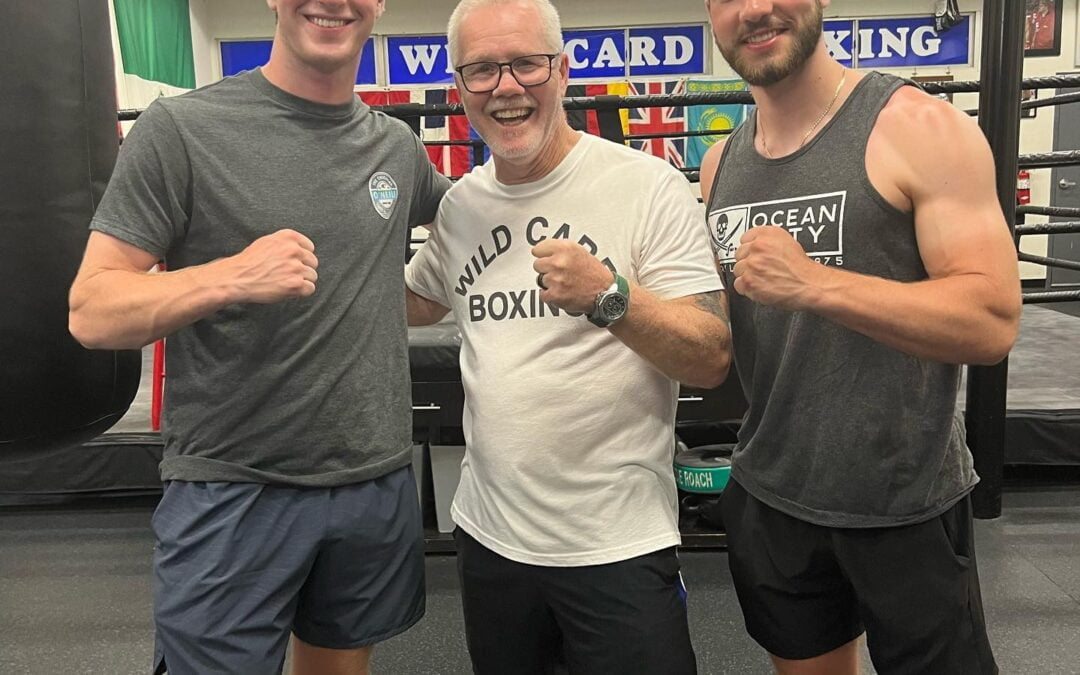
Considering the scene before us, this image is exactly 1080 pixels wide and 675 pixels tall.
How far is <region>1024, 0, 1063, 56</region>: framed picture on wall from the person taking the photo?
724cm

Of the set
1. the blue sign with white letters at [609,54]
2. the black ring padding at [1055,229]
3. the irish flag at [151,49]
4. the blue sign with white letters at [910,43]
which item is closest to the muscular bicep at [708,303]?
the black ring padding at [1055,229]

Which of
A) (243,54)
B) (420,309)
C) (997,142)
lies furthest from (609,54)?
(420,309)

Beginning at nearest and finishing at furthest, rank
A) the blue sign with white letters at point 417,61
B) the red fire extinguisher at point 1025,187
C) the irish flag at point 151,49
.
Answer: the irish flag at point 151,49, the red fire extinguisher at point 1025,187, the blue sign with white letters at point 417,61

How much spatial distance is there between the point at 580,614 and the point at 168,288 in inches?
29.1

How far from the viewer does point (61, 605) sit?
2.30 meters

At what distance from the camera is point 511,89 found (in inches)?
45.2

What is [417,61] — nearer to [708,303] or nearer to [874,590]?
[708,303]

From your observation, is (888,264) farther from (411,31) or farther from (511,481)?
(411,31)

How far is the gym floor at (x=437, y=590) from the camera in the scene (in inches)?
78.1

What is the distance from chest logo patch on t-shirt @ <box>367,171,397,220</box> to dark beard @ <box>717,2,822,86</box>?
0.59 meters

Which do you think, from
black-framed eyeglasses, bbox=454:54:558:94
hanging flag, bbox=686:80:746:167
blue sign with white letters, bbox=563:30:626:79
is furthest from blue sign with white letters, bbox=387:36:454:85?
black-framed eyeglasses, bbox=454:54:558:94

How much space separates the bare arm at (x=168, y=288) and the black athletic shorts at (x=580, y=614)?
53 cm

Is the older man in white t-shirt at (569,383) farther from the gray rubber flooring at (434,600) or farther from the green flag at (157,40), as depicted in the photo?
the green flag at (157,40)

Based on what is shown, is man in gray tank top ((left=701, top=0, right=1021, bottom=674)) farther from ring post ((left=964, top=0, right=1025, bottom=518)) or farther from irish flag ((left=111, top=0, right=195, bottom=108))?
irish flag ((left=111, top=0, right=195, bottom=108))
